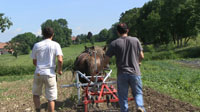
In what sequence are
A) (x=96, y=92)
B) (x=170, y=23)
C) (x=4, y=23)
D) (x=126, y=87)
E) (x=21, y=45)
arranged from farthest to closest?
(x=21, y=45) < (x=170, y=23) < (x=4, y=23) < (x=96, y=92) < (x=126, y=87)

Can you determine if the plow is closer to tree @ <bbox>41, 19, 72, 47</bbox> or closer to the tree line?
the tree line

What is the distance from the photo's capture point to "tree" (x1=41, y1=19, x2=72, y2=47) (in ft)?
272

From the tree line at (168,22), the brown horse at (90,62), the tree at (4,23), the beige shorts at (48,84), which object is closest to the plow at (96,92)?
the brown horse at (90,62)

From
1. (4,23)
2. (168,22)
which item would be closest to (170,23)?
(168,22)

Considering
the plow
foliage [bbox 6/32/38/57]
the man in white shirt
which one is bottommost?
the plow

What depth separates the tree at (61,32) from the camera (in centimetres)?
8288

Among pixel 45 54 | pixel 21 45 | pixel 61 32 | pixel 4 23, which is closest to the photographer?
pixel 45 54

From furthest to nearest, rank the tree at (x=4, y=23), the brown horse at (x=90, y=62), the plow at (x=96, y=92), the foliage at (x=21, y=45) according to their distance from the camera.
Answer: the foliage at (x=21, y=45) → the tree at (x=4, y=23) → the brown horse at (x=90, y=62) → the plow at (x=96, y=92)

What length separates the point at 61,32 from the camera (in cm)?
8775

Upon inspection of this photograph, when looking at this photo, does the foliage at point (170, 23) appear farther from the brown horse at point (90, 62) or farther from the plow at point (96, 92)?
the plow at point (96, 92)

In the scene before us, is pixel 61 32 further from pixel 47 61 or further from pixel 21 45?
pixel 47 61

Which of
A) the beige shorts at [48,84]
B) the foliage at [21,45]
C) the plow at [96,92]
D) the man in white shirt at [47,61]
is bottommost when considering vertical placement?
the plow at [96,92]

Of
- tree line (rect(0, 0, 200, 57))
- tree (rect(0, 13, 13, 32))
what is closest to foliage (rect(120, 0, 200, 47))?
tree line (rect(0, 0, 200, 57))

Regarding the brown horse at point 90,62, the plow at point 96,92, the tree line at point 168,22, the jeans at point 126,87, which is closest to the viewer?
the jeans at point 126,87
